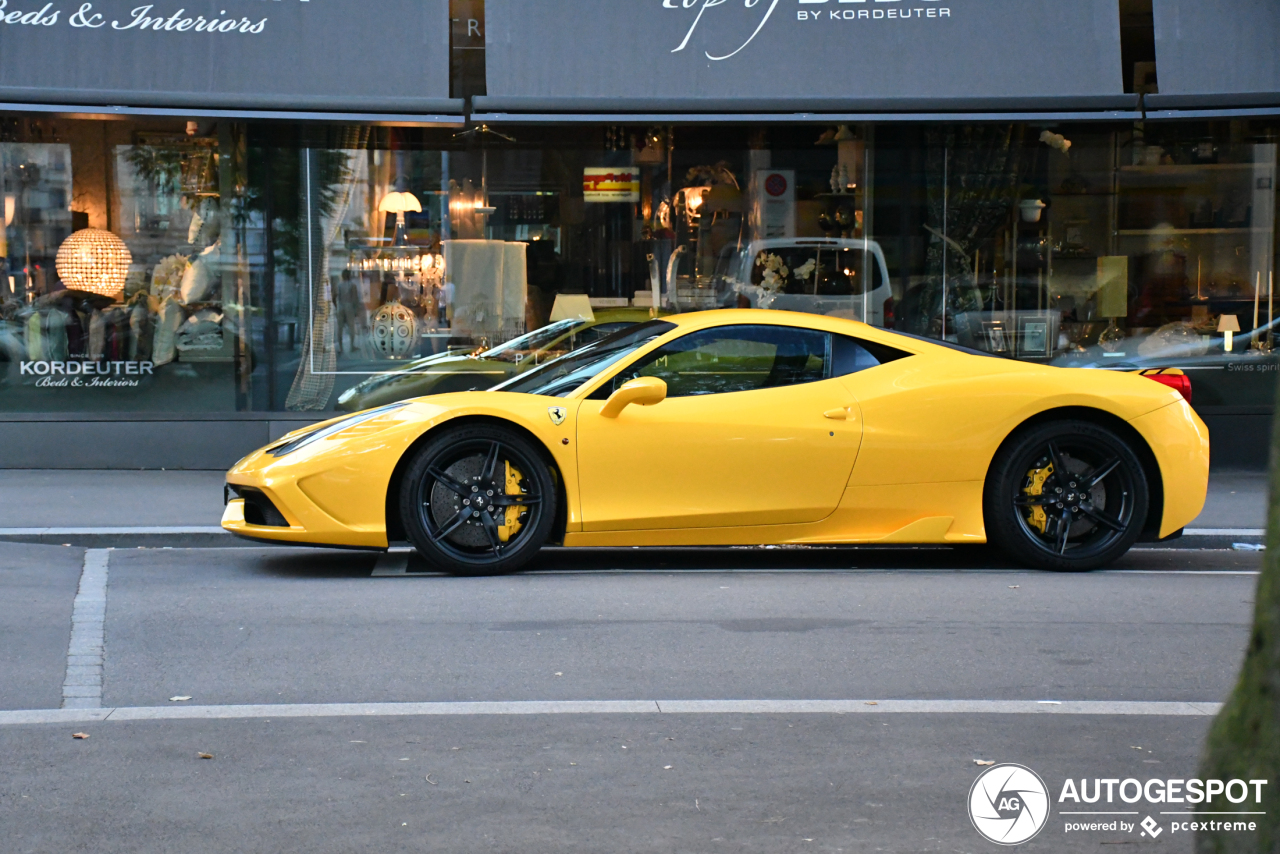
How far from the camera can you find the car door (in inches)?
283

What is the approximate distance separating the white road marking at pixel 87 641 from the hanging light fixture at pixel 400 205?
5.03 meters

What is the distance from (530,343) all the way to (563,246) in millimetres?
899

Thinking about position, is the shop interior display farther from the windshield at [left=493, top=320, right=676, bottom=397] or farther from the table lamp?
the windshield at [left=493, top=320, right=676, bottom=397]

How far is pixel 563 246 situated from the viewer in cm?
1230

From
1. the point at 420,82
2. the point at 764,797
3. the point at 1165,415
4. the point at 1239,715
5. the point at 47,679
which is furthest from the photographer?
the point at 420,82

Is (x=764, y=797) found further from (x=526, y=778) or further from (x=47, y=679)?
(x=47, y=679)

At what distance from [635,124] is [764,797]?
8.30 meters

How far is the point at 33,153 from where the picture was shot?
38.5 ft

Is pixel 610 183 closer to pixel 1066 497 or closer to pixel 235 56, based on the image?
pixel 235 56

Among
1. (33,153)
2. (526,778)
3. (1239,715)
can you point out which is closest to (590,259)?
(33,153)

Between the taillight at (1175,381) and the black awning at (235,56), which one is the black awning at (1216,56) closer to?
the taillight at (1175,381)

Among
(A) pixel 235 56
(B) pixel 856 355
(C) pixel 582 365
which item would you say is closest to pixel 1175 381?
(B) pixel 856 355

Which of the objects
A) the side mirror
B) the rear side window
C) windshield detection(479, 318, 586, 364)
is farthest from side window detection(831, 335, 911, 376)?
windshield detection(479, 318, 586, 364)

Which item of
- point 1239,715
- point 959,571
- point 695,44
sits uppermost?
point 695,44
